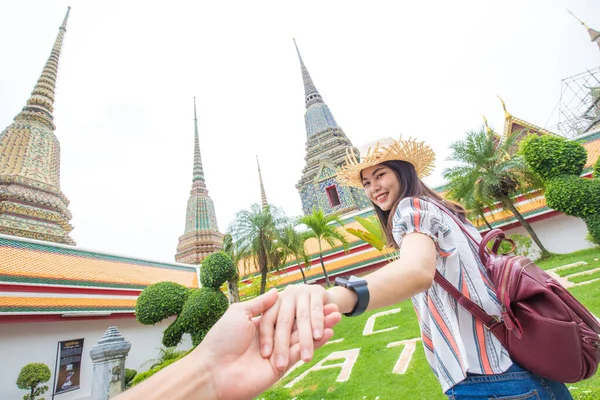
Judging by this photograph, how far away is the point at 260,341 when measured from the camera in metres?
0.78

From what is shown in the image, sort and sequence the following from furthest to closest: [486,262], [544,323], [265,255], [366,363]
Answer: [265,255] < [366,363] < [486,262] < [544,323]

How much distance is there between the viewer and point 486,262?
4.04 feet

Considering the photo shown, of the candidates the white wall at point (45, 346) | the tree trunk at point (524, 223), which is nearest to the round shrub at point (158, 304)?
the white wall at point (45, 346)

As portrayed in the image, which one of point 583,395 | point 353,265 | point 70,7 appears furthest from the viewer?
point 70,7

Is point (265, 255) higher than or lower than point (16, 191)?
lower

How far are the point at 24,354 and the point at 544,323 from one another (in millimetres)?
11274

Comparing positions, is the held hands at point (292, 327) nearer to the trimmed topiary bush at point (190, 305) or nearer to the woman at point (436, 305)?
the woman at point (436, 305)

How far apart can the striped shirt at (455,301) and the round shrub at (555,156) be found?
33.5 feet

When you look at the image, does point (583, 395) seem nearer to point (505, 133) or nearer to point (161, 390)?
point (161, 390)

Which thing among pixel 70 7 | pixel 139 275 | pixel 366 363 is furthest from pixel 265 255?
pixel 70 7

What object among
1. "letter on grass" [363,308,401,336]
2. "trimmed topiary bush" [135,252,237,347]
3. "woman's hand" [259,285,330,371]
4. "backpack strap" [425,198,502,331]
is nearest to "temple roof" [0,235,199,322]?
"trimmed topiary bush" [135,252,237,347]

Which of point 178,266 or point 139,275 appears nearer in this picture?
point 139,275

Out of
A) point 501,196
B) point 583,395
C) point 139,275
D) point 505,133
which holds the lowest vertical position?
point 583,395

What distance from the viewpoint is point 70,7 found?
2192 centimetres
